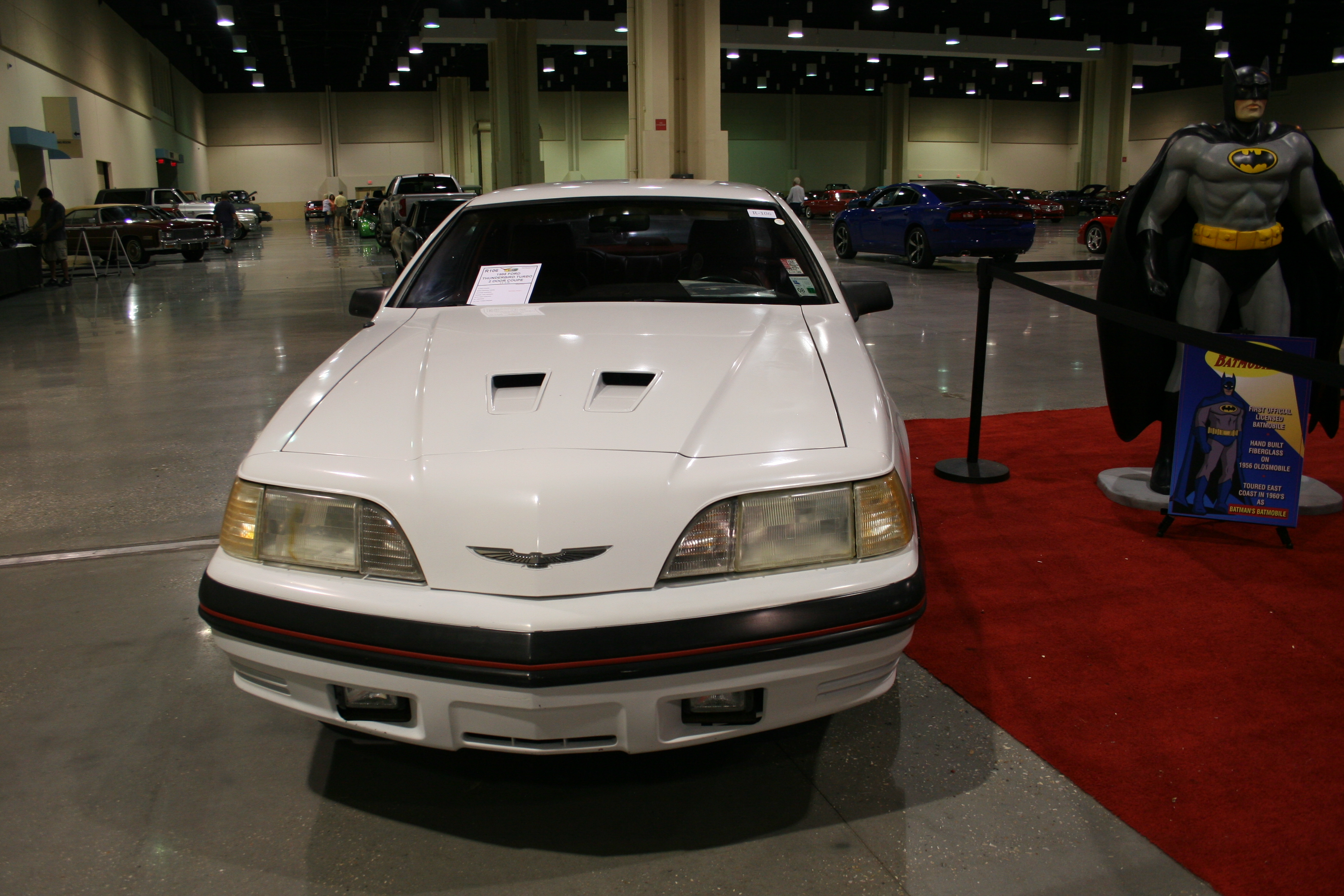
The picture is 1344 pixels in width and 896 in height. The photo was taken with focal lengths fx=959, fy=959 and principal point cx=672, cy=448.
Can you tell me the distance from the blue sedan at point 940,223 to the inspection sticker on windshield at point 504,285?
1182cm

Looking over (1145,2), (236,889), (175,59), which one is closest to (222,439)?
(236,889)

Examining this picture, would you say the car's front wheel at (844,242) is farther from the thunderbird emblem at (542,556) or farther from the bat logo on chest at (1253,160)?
the thunderbird emblem at (542,556)

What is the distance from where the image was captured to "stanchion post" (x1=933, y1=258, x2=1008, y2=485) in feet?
14.0

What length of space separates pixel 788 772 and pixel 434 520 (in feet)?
3.33

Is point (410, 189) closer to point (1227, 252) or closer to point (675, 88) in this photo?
point (675, 88)

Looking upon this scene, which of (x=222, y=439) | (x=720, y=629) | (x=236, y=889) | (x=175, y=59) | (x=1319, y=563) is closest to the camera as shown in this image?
(x=720, y=629)

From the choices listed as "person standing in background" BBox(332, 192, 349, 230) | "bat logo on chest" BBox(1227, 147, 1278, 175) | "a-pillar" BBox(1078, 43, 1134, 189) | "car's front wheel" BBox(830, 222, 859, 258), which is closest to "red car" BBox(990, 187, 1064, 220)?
"a-pillar" BBox(1078, 43, 1134, 189)

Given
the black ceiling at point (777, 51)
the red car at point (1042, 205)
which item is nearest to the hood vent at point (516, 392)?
the red car at point (1042, 205)

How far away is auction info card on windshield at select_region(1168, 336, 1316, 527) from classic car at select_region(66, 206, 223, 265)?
1800 cm

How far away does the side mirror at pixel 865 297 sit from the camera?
307 centimetres

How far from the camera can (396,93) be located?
151 ft

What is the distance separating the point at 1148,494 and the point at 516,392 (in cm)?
294

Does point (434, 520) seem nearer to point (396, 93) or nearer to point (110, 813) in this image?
point (110, 813)

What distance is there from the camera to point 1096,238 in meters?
16.5
